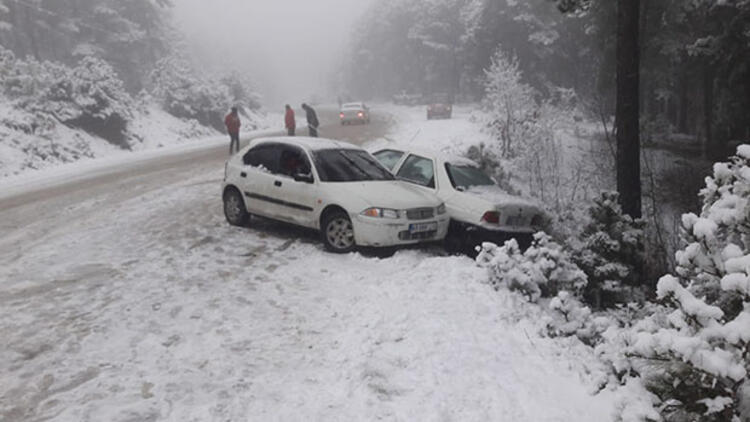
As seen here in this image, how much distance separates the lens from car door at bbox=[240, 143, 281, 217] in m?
9.15

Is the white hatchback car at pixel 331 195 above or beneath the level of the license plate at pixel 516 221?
above

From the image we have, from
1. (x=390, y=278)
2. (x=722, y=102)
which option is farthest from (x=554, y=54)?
(x=390, y=278)

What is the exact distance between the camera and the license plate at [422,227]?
26.6ft

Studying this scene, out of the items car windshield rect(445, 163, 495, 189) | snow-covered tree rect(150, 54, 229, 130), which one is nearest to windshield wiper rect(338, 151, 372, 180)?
car windshield rect(445, 163, 495, 189)

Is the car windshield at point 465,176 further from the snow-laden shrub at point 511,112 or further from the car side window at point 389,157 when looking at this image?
the snow-laden shrub at point 511,112

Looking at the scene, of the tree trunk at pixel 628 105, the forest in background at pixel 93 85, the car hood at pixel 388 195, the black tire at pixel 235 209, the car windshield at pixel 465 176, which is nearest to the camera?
the car hood at pixel 388 195

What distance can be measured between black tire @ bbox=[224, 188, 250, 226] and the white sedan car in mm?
2781

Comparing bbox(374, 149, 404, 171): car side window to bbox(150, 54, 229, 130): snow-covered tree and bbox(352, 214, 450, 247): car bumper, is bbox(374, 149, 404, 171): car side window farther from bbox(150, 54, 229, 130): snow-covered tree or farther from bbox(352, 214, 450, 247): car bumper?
bbox(150, 54, 229, 130): snow-covered tree

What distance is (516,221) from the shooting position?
8.59 metres

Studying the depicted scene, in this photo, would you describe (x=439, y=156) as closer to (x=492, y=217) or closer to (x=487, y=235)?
(x=492, y=217)

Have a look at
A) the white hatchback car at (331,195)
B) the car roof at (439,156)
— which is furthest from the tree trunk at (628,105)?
the white hatchback car at (331,195)

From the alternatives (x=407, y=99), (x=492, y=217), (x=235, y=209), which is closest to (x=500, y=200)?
(x=492, y=217)

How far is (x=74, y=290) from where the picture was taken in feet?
20.8

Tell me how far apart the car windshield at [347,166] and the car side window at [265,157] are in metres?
0.74
